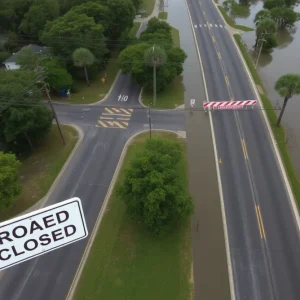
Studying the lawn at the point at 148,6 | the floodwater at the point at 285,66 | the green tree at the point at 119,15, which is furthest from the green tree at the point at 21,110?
A: the lawn at the point at 148,6

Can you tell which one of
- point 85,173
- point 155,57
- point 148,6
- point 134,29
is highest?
point 155,57

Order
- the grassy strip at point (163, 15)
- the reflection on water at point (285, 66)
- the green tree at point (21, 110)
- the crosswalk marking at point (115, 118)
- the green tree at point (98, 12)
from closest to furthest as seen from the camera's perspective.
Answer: the green tree at point (21, 110), the reflection on water at point (285, 66), the crosswalk marking at point (115, 118), the green tree at point (98, 12), the grassy strip at point (163, 15)

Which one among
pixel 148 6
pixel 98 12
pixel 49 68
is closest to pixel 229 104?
pixel 49 68

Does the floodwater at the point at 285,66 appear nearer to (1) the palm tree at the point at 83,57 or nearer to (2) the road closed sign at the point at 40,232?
(1) the palm tree at the point at 83,57

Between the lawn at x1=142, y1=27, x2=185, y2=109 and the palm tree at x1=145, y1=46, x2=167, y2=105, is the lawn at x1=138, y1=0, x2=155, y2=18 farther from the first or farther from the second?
the palm tree at x1=145, y1=46, x2=167, y2=105

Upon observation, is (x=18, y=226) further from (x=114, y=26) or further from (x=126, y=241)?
(x=114, y=26)

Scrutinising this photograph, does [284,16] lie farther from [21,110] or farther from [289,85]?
[21,110]

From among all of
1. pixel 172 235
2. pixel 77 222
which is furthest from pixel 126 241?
pixel 77 222
